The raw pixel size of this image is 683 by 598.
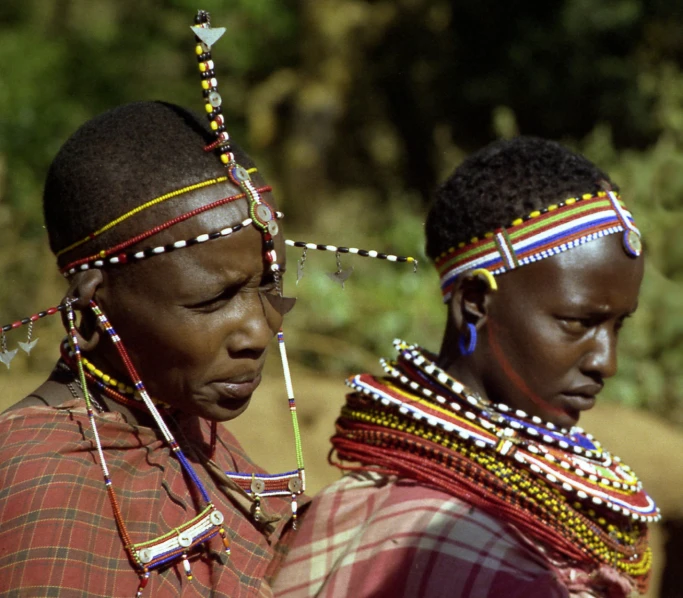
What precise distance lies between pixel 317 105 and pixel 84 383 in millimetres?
10997

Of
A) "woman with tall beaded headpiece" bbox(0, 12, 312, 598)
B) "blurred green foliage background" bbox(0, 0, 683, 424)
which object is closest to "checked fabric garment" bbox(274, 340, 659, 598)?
"woman with tall beaded headpiece" bbox(0, 12, 312, 598)

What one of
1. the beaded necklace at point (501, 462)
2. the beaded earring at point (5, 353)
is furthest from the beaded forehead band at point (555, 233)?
the beaded earring at point (5, 353)

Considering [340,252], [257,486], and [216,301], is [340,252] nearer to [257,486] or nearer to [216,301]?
[216,301]

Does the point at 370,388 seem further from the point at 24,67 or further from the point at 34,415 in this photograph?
the point at 24,67

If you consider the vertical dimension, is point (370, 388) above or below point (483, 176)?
below

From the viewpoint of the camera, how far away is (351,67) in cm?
1292

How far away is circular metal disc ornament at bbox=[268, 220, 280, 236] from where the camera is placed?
2.18 m

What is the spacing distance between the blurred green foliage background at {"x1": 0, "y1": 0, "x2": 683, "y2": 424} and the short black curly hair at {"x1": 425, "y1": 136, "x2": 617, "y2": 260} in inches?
190

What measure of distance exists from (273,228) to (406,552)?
103 centimetres

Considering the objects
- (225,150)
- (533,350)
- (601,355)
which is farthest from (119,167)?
(601,355)

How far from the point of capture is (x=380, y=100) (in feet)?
44.0

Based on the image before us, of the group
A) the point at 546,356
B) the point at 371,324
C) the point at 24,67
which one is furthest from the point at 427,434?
the point at 24,67

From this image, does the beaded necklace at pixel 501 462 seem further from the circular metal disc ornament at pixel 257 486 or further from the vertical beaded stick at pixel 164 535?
the vertical beaded stick at pixel 164 535

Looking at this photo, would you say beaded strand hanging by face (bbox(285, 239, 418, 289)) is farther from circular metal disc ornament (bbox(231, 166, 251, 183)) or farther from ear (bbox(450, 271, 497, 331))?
ear (bbox(450, 271, 497, 331))
